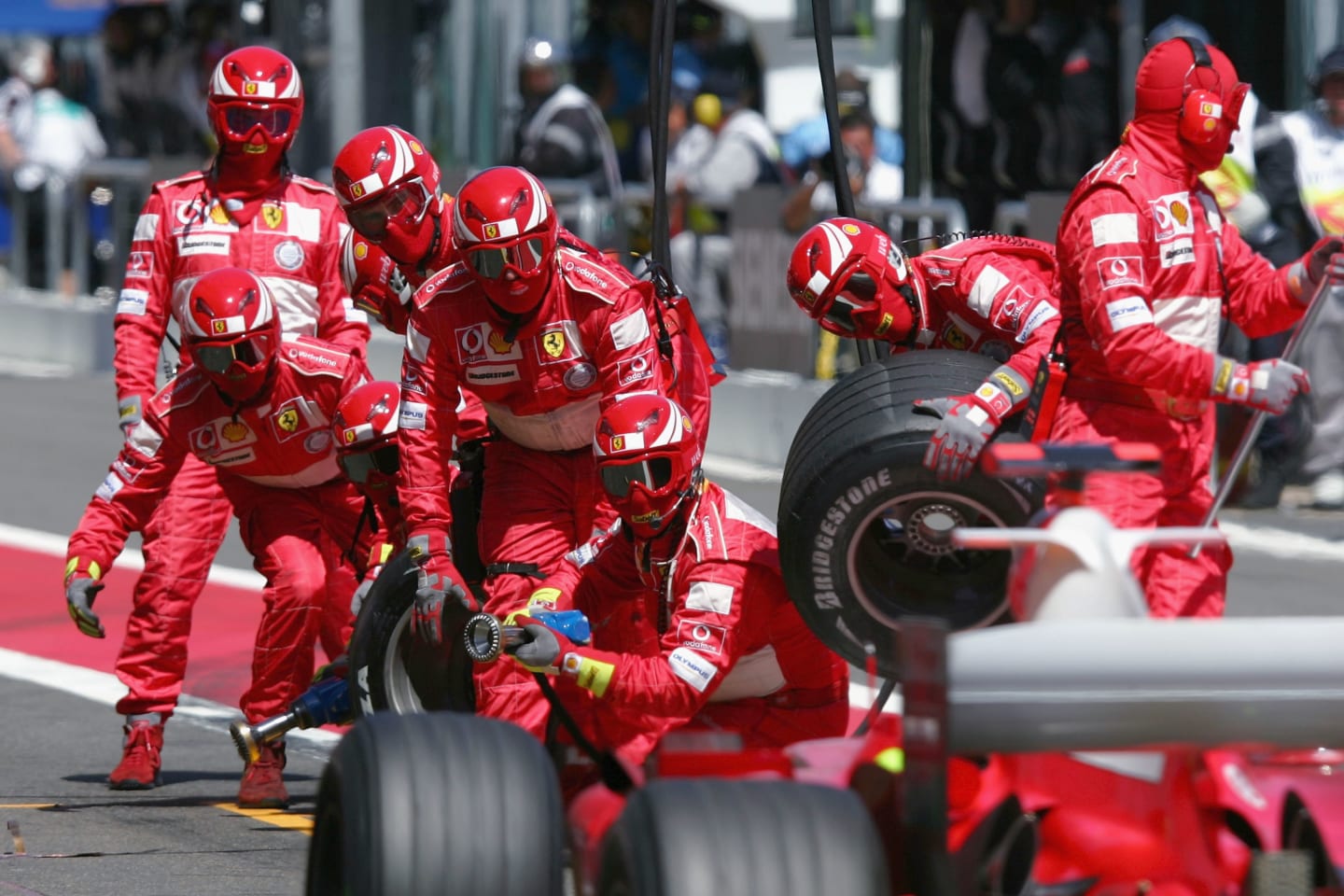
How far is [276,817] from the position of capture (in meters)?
7.07

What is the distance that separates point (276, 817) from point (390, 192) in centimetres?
180

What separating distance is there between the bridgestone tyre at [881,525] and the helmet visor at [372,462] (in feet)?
4.99

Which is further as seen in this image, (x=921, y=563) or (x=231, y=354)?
(x=231, y=354)

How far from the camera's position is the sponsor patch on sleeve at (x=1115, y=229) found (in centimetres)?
656

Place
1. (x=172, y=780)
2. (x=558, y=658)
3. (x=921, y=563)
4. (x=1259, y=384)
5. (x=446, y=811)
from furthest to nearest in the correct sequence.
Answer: (x=172, y=780) < (x=1259, y=384) < (x=921, y=563) < (x=558, y=658) < (x=446, y=811)

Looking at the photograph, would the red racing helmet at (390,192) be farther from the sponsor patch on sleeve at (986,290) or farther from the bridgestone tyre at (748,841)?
the bridgestone tyre at (748,841)

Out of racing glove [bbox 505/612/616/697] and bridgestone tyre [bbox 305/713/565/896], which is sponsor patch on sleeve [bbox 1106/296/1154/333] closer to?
racing glove [bbox 505/612/616/697]

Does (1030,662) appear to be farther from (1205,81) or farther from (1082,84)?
(1082,84)

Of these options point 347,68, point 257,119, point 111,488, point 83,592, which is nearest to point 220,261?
point 257,119

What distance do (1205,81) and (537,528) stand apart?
85.6 inches

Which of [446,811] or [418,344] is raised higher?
[418,344]

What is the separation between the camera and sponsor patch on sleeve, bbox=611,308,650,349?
6688mm

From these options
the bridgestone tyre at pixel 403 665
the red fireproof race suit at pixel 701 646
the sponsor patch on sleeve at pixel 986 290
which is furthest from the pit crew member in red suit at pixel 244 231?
the sponsor patch on sleeve at pixel 986 290

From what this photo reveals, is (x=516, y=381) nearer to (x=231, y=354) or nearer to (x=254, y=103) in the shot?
(x=231, y=354)
